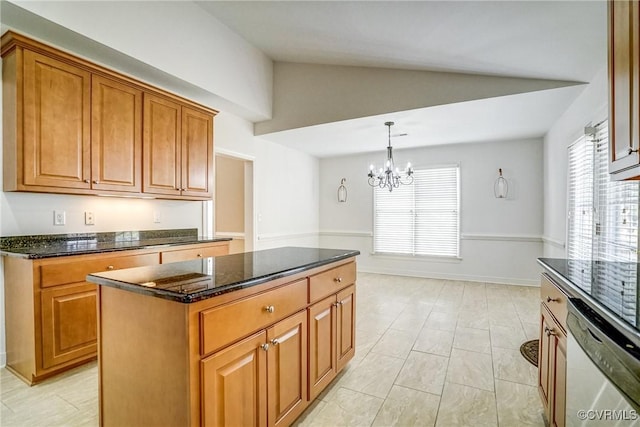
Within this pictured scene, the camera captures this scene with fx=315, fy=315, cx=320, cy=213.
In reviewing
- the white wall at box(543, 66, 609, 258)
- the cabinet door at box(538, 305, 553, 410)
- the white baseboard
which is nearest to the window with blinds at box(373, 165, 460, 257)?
the white baseboard

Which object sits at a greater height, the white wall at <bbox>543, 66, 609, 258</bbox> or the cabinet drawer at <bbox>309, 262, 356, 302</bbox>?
the white wall at <bbox>543, 66, 609, 258</bbox>

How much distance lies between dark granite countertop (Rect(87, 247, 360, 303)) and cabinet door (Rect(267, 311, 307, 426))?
0.27 metres

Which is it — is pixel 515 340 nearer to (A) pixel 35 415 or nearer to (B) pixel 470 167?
(B) pixel 470 167

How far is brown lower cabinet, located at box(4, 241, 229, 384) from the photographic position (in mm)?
2125

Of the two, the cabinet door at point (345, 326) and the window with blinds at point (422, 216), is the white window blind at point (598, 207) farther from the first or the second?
the window with blinds at point (422, 216)

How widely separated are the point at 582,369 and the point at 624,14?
149 centimetres

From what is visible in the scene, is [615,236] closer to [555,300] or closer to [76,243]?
[555,300]

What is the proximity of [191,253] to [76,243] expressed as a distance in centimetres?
94

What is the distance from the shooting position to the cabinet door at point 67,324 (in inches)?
85.1

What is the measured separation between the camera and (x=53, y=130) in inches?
92.5

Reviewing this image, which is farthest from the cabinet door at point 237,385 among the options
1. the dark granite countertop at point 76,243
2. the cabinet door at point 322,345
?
the dark granite countertop at point 76,243

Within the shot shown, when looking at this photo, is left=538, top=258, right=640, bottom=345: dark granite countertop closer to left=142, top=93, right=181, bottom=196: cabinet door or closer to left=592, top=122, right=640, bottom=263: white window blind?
left=592, top=122, right=640, bottom=263: white window blind

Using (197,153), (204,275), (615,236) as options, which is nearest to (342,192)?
(197,153)

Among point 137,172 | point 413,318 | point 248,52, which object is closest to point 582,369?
point 413,318
